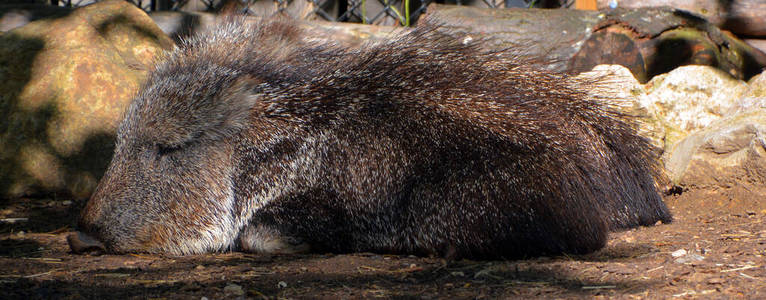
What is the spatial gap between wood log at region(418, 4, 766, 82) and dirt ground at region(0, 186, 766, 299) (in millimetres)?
2023

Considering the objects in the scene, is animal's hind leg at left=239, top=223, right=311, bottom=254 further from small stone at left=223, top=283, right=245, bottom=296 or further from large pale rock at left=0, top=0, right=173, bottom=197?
large pale rock at left=0, top=0, right=173, bottom=197

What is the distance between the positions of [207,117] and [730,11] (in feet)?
16.4

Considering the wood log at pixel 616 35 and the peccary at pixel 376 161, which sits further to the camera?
the wood log at pixel 616 35

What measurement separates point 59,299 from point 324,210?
1314 mm

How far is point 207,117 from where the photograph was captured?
133 inches

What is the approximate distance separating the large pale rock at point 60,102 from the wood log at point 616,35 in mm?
2576

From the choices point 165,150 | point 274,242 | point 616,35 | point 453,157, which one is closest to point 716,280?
point 453,157

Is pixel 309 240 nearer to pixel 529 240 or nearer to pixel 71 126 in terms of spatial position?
pixel 529 240

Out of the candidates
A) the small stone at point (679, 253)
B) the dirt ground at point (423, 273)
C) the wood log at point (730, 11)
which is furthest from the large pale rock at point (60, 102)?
the wood log at point (730, 11)

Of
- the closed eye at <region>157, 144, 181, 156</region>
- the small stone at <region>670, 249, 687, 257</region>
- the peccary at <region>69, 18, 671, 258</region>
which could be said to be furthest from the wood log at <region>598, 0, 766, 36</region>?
the closed eye at <region>157, 144, 181, 156</region>

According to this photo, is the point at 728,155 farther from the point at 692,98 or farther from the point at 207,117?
the point at 207,117

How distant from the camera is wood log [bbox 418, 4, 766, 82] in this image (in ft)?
17.1

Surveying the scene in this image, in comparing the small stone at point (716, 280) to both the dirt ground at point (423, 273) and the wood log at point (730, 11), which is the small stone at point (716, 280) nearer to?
the dirt ground at point (423, 273)

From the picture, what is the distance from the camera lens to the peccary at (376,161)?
2.96 m
